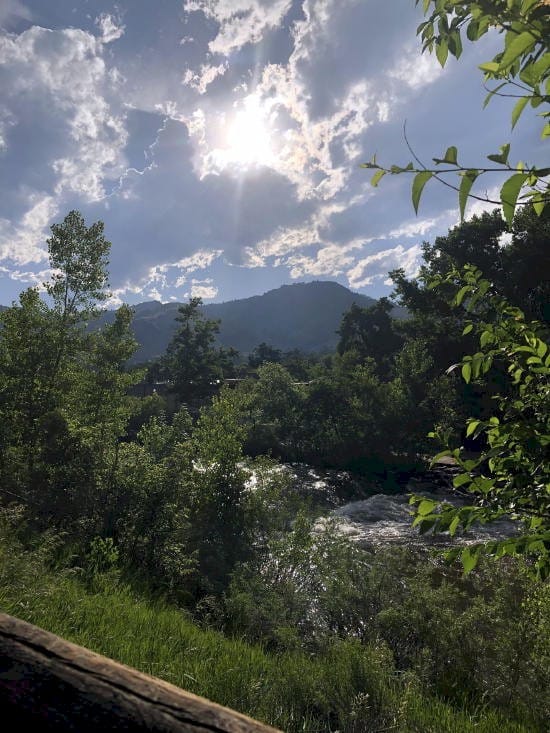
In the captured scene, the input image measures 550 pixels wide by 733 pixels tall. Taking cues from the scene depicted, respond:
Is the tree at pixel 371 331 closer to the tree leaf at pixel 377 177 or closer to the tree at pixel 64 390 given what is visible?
the tree at pixel 64 390

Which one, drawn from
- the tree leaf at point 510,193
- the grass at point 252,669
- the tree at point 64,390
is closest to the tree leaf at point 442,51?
the tree leaf at point 510,193

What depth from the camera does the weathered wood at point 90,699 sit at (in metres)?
1.14

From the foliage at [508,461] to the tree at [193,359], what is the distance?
5044 cm

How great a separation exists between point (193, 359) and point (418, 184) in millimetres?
55718

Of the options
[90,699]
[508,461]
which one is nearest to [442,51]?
[508,461]

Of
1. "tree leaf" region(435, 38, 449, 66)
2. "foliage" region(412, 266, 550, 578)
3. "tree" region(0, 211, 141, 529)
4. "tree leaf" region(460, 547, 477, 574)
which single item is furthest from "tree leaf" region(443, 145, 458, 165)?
"tree" region(0, 211, 141, 529)

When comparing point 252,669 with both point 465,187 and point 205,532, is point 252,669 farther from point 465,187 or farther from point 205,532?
point 465,187

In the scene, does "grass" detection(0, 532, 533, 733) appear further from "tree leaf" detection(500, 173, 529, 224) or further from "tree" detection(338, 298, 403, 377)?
"tree" detection(338, 298, 403, 377)

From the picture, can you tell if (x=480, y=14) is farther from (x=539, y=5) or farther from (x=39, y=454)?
(x=39, y=454)

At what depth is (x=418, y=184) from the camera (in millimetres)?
1747

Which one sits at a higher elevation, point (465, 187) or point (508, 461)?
point (465, 187)

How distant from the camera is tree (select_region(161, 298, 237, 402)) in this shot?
5547 centimetres

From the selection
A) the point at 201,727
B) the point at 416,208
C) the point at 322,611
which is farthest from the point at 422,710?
the point at 416,208

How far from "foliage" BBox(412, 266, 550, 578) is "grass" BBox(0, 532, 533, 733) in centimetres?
338
